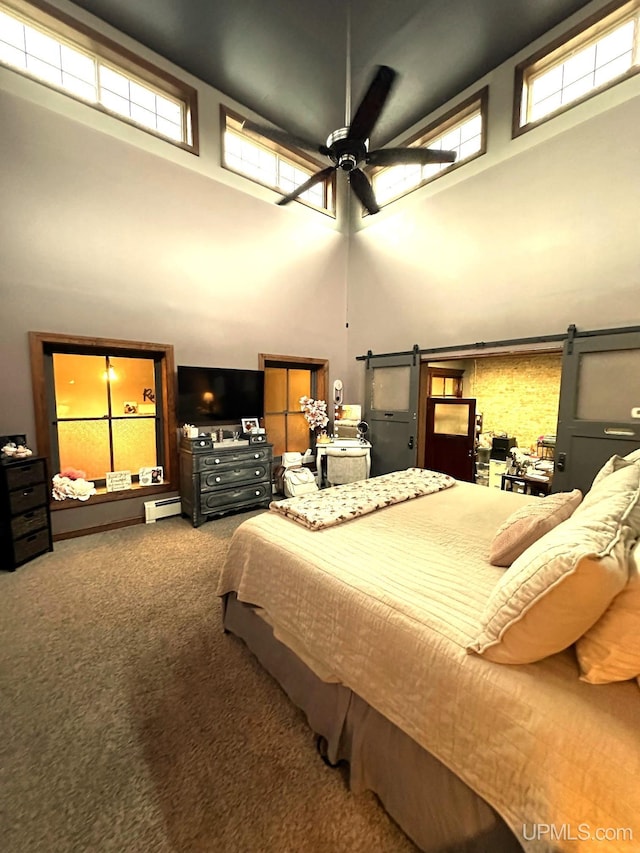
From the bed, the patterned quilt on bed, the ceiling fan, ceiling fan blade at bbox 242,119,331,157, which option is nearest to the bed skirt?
the bed

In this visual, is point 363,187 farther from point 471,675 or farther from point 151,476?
point 471,675

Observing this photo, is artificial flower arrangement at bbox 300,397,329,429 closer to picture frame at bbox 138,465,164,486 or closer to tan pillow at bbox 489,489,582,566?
picture frame at bbox 138,465,164,486

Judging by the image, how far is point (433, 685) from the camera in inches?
38.4

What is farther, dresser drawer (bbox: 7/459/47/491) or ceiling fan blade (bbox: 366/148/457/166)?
ceiling fan blade (bbox: 366/148/457/166)

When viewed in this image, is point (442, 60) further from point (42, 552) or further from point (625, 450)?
point (42, 552)

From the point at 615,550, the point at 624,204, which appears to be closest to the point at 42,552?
the point at 615,550

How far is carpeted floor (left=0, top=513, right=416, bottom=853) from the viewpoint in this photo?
1078 millimetres

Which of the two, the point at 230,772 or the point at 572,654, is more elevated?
the point at 572,654

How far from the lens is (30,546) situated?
2783mm

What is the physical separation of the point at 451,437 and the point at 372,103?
13.4ft

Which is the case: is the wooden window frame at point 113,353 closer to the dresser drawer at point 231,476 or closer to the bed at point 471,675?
the dresser drawer at point 231,476

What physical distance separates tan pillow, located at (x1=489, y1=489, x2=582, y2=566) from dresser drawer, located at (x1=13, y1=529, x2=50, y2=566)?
11.1ft

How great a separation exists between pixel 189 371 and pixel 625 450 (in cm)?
431

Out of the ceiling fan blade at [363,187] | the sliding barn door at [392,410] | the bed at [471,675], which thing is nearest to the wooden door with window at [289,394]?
the sliding barn door at [392,410]
